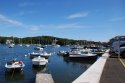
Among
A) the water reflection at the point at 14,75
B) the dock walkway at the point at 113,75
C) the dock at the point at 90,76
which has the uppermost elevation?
the dock at the point at 90,76

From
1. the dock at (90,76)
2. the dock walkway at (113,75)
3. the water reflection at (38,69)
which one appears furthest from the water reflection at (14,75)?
the dock at (90,76)

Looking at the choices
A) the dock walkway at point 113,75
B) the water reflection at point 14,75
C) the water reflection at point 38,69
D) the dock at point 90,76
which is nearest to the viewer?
the dock at point 90,76

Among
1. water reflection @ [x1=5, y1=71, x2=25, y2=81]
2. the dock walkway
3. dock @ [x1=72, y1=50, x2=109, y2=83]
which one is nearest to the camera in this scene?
dock @ [x1=72, y1=50, x2=109, y2=83]

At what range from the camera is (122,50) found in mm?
44625

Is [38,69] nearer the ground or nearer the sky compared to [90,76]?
nearer the ground

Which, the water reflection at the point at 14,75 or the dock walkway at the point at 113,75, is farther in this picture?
the water reflection at the point at 14,75

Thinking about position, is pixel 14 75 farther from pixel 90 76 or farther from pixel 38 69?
pixel 90 76

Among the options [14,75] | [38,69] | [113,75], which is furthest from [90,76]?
[38,69]

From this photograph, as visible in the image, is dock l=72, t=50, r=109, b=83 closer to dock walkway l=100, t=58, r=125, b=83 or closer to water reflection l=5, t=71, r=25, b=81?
dock walkway l=100, t=58, r=125, b=83

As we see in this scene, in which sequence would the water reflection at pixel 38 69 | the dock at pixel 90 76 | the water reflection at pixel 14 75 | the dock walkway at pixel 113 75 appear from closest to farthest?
the dock at pixel 90 76 < the dock walkway at pixel 113 75 < the water reflection at pixel 14 75 < the water reflection at pixel 38 69

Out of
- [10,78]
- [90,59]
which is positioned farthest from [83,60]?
[10,78]

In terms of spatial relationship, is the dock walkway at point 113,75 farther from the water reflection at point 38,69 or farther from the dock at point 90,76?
the water reflection at point 38,69

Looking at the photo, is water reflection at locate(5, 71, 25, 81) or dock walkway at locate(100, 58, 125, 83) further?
water reflection at locate(5, 71, 25, 81)

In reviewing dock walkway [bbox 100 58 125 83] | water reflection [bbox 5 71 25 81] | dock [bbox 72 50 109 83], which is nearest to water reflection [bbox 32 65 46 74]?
water reflection [bbox 5 71 25 81]
